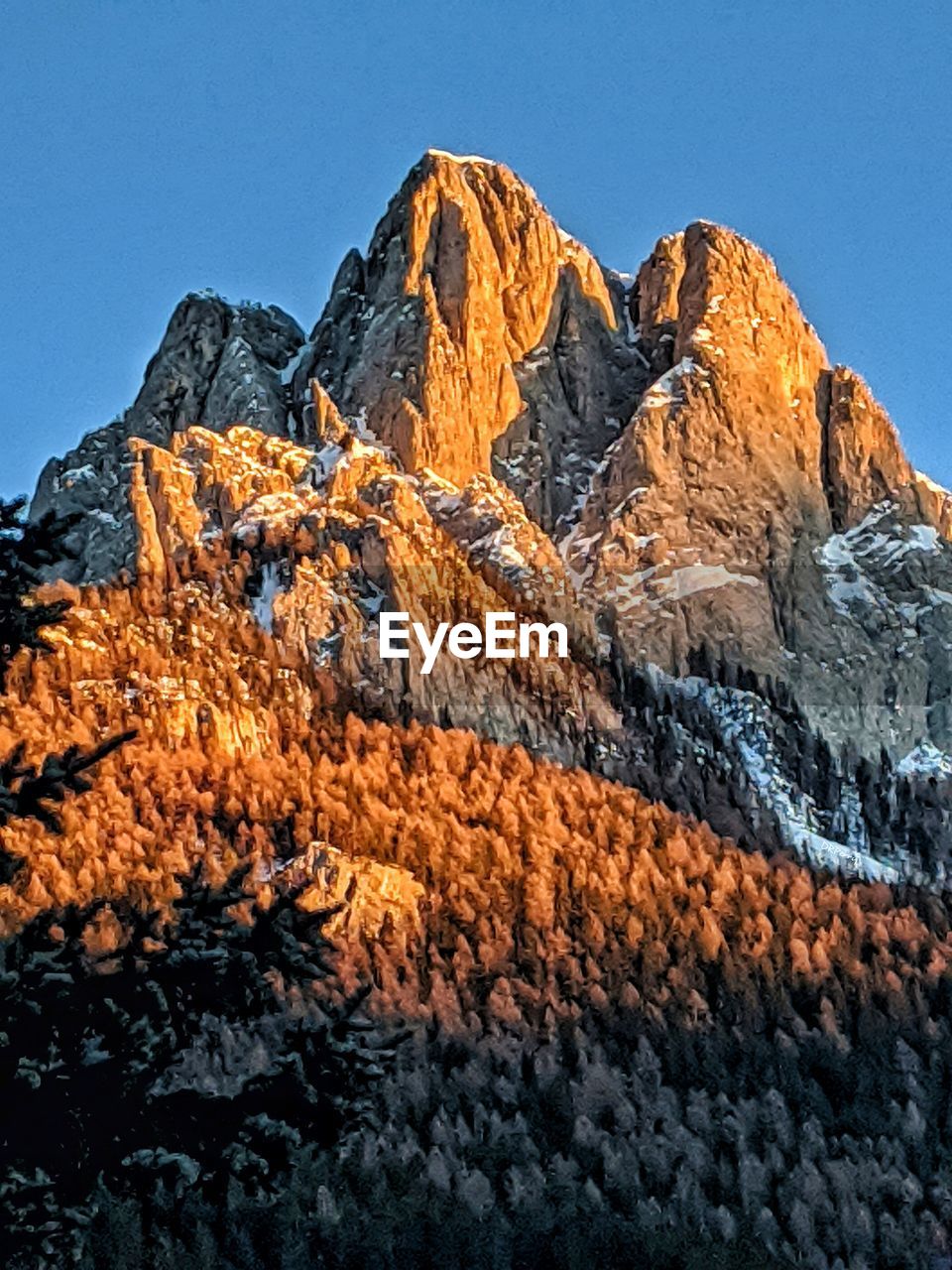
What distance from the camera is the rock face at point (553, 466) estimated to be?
15800 centimetres

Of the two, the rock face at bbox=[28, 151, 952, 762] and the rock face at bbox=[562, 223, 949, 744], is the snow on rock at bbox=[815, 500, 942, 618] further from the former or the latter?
the rock face at bbox=[562, 223, 949, 744]

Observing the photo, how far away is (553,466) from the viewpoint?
181625 mm

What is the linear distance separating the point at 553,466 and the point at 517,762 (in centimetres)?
5014

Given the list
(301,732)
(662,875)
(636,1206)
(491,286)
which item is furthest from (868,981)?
(491,286)

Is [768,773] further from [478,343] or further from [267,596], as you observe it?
[478,343]

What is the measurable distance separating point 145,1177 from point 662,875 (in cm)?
9087

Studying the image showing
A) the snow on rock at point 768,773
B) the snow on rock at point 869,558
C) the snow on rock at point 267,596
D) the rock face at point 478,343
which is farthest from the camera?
the rock face at point 478,343

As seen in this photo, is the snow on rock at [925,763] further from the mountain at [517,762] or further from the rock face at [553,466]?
the rock face at [553,466]

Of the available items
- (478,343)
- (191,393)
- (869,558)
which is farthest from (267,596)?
(869,558)

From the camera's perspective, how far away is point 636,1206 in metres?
68.5

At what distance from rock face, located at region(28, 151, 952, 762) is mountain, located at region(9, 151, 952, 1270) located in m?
0.36

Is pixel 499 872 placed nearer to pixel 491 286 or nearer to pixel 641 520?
pixel 641 520

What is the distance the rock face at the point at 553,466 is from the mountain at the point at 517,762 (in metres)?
0.36

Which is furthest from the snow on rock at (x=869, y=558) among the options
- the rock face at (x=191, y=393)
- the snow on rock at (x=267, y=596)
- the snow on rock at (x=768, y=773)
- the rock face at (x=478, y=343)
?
the snow on rock at (x=267, y=596)
